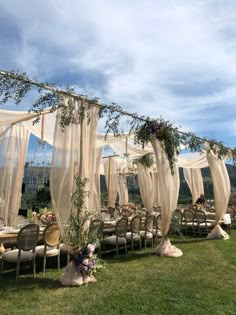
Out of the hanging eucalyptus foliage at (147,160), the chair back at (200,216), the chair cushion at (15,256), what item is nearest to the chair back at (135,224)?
the chair cushion at (15,256)

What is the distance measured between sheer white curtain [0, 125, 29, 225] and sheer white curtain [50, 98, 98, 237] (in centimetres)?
323

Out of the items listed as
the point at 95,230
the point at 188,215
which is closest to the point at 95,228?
the point at 95,230

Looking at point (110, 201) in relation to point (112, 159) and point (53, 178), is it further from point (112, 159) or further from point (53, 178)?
point (53, 178)

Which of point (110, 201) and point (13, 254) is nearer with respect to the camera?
point (13, 254)

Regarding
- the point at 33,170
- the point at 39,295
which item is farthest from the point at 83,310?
the point at 33,170

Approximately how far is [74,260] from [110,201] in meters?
10.1

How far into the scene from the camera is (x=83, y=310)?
4129mm

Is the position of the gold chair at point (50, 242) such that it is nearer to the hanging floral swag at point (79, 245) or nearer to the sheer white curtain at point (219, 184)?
the hanging floral swag at point (79, 245)

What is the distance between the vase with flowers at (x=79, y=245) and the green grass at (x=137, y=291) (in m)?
0.20

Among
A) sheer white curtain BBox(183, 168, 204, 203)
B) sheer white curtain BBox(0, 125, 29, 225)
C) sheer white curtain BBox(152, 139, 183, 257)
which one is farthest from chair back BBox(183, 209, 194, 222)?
sheer white curtain BBox(183, 168, 204, 203)

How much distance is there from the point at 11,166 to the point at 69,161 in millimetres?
3463

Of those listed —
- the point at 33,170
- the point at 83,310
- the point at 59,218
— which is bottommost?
the point at 83,310

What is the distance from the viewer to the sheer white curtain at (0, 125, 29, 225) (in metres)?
8.30

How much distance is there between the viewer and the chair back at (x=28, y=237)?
217 inches
